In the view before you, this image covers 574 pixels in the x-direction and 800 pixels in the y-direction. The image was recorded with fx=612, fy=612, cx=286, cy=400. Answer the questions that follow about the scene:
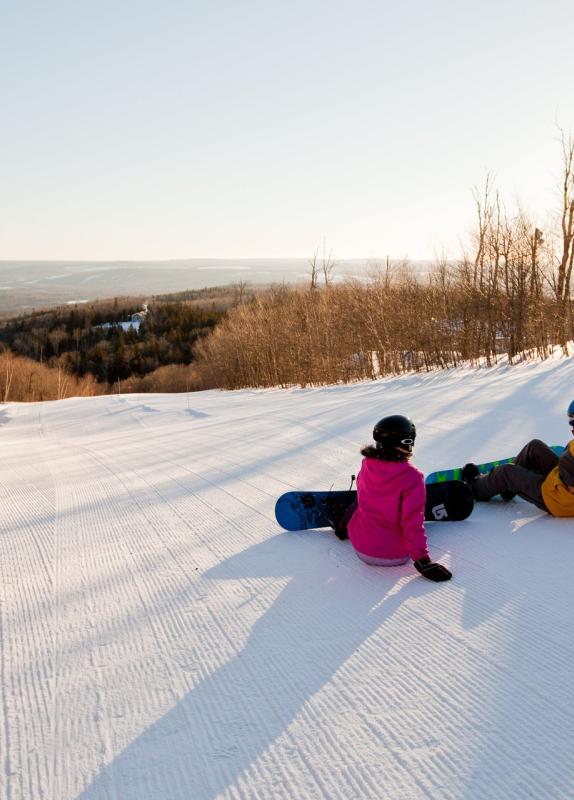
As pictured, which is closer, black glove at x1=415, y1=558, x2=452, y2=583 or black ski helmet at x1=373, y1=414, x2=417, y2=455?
black glove at x1=415, y1=558, x2=452, y2=583

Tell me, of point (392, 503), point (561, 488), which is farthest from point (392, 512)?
point (561, 488)

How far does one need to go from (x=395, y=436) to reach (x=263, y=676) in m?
1.63

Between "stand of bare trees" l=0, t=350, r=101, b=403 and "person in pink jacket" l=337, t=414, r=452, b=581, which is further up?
"person in pink jacket" l=337, t=414, r=452, b=581

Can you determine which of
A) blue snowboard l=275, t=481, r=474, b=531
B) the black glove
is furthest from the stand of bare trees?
the black glove

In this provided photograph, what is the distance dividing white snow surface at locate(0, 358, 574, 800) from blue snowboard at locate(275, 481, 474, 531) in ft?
0.33

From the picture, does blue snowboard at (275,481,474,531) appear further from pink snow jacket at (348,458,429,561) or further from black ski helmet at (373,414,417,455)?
black ski helmet at (373,414,417,455)

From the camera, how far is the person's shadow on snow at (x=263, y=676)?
2.01 m

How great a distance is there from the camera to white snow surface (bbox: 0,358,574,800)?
2004 millimetres

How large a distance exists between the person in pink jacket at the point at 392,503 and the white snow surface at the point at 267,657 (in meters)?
0.15

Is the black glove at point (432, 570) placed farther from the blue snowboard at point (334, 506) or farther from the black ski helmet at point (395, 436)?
the blue snowboard at point (334, 506)

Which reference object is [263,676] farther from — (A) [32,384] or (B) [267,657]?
(A) [32,384]

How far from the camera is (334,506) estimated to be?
4504 mm

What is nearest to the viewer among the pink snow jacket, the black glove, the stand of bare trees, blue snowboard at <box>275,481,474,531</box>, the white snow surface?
the white snow surface

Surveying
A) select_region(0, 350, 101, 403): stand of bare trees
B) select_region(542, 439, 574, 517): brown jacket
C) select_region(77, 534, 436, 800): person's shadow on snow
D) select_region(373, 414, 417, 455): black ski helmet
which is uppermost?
select_region(373, 414, 417, 455): black ski helmet
